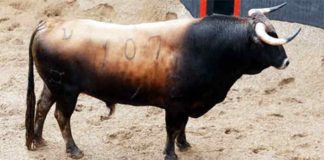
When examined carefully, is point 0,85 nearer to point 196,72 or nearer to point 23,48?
point 23,48

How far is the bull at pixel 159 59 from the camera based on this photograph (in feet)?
17.3

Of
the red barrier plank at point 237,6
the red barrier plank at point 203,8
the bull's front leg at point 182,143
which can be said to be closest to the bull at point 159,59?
the bull's front leg at point 182,143

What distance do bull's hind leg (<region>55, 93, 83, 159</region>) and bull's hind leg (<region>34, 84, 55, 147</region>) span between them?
0.64ft

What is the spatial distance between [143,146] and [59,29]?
1.31 m

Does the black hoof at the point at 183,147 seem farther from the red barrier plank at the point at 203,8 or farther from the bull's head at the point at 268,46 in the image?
the red barrier plank at the point at 203,8

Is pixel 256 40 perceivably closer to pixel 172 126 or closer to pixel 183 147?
pixel 172 126

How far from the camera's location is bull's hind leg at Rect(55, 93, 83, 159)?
18.1 ft

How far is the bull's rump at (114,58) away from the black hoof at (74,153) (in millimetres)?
632

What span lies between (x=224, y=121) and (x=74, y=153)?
5.11 feet

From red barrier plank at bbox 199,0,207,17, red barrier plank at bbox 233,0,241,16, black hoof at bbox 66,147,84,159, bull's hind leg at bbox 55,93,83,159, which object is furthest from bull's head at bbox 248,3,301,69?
red barrier plank at bbox 199,0,207,17

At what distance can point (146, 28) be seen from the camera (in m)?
5.49

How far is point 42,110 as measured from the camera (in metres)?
5.92

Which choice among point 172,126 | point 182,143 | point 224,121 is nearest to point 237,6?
point 224,121

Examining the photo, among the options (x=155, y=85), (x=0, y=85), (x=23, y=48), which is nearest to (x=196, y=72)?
(x=155, y=85)
